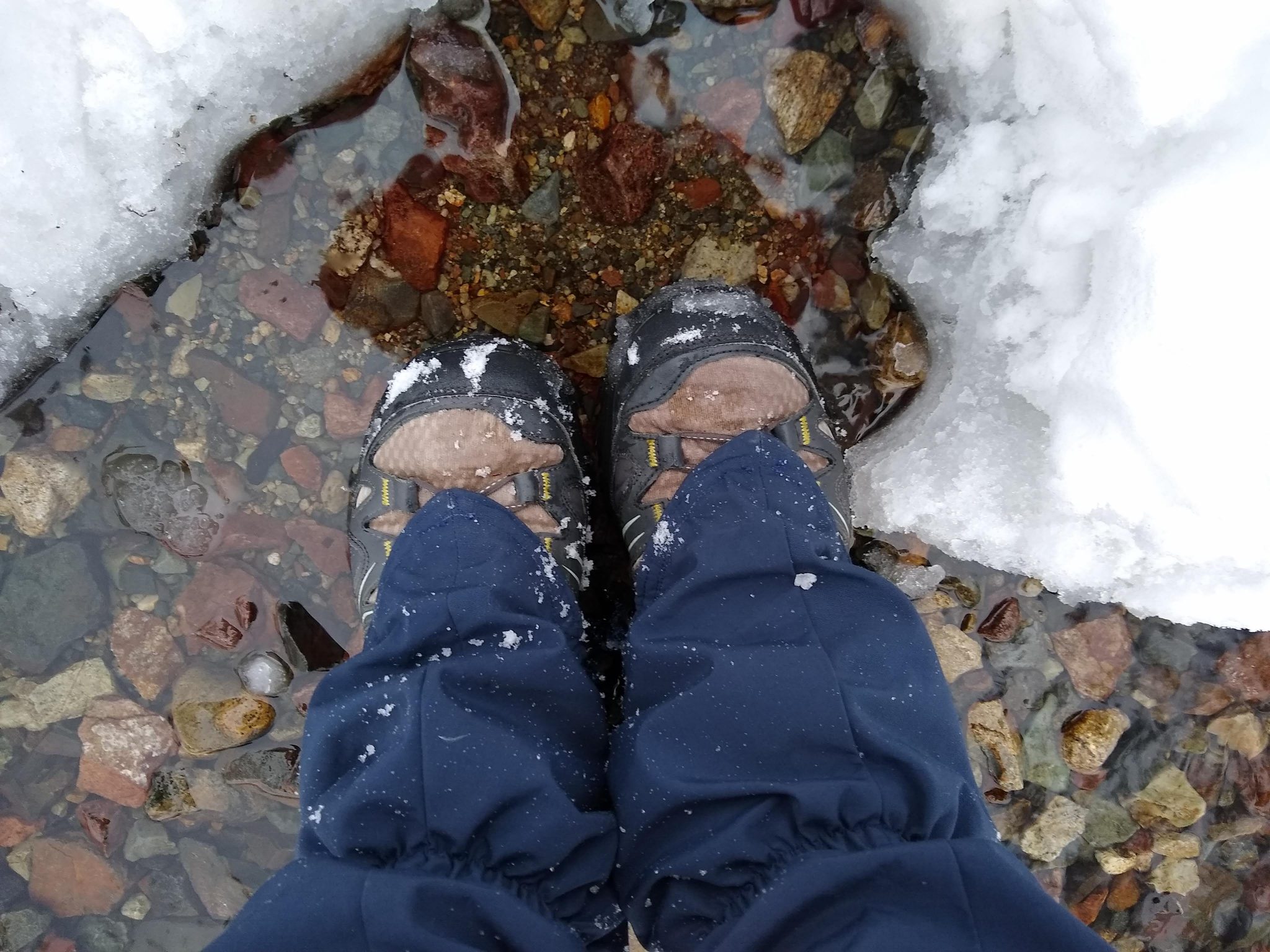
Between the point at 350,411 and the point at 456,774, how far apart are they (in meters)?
0.87

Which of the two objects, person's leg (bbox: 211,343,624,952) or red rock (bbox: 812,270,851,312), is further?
red rock (bbox: 812,270,851,312)

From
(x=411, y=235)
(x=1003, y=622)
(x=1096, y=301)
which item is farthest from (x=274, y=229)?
(x=1003, y=622)

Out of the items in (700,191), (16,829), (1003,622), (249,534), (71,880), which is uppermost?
(700,191)

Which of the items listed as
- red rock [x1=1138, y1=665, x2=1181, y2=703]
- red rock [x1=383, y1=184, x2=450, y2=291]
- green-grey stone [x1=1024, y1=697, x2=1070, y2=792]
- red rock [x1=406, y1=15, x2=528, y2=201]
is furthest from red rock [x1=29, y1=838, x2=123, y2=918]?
red rock [x1=1138, y1=665, x2=1181, y2=703]

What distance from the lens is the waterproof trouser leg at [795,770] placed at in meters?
0.78

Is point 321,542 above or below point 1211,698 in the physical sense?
above

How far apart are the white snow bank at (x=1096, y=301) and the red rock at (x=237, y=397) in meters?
1.17

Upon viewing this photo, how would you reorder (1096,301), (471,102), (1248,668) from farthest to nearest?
(1248,668) → (471,102) → (1096,301)

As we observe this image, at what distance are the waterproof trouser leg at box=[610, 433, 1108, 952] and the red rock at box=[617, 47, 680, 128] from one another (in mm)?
710

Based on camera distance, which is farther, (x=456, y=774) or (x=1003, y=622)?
(x=1003, y=622)

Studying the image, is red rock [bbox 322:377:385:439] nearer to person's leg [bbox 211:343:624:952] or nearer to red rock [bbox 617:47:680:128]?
person's leg [bbox 211:343:624:952]

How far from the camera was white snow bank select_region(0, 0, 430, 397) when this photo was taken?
118 cm

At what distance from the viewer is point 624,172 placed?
1435mm

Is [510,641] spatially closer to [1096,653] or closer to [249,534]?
[249,534]
